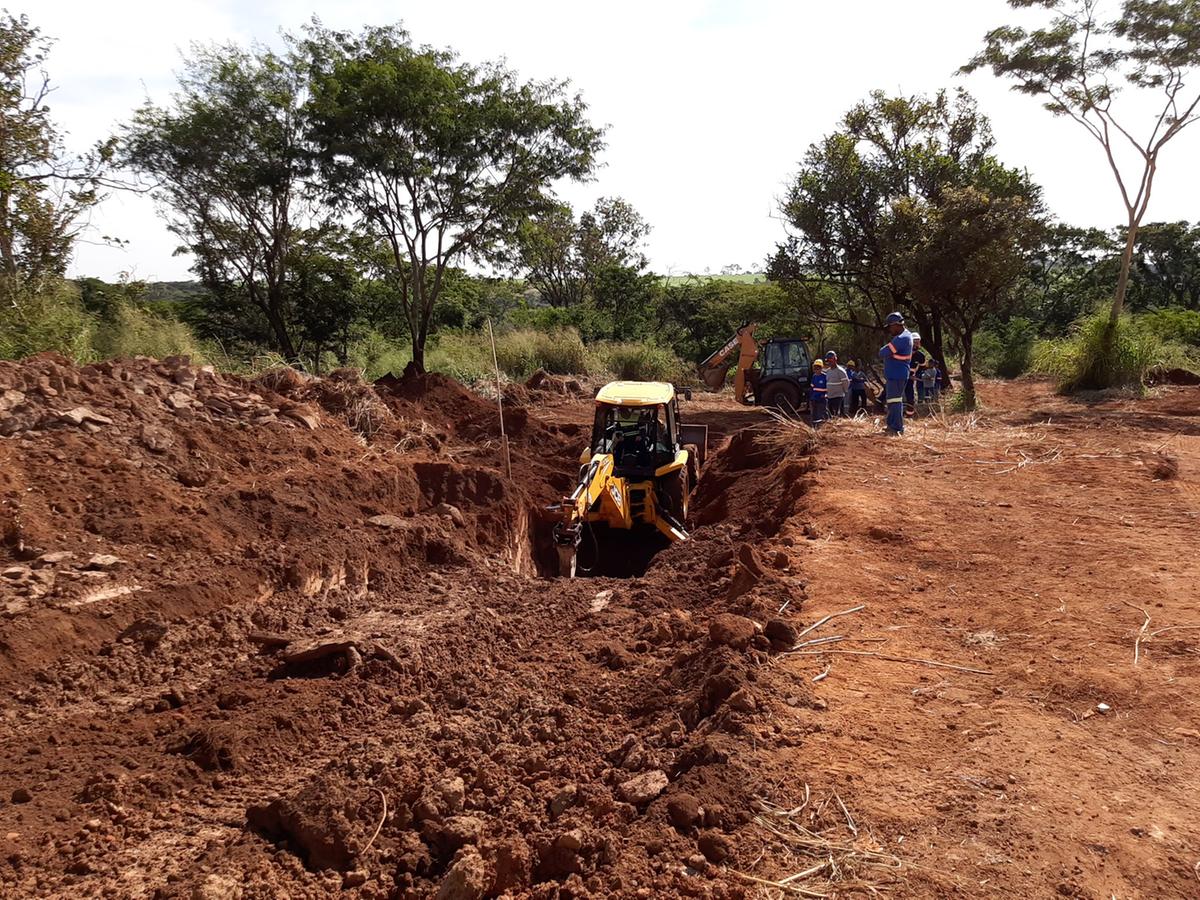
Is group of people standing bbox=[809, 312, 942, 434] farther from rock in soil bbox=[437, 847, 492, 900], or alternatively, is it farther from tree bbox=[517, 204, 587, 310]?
tree bbox=[517, 204, 587, 310]

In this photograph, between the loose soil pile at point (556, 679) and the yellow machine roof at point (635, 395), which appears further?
the yellow machine roof at point (635, 395)

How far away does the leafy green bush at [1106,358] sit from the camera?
16.7 m

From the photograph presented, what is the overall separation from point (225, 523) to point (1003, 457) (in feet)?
29.3

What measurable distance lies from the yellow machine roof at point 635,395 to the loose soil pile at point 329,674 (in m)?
1.71

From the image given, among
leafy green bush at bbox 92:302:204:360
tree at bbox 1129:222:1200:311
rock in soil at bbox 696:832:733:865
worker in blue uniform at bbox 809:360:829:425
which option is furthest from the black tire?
tree at bbox 1129:222:1200:311

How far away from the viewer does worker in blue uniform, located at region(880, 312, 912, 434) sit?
11180 mm

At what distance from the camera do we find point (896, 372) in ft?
37.2

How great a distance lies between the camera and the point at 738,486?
35.6ft

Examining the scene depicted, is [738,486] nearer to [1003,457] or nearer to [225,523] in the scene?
[1003,457]

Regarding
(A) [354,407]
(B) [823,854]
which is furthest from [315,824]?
(A) [354,407]

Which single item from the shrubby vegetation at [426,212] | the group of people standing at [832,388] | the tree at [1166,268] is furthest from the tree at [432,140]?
the tree at [1166,268]

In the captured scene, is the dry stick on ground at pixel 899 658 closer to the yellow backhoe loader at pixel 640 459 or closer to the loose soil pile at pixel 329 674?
the loose soil pile at pixel 329 674

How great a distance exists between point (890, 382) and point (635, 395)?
4.69 m

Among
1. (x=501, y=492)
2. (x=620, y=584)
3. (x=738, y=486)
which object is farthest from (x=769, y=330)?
(x=620, y=584)
